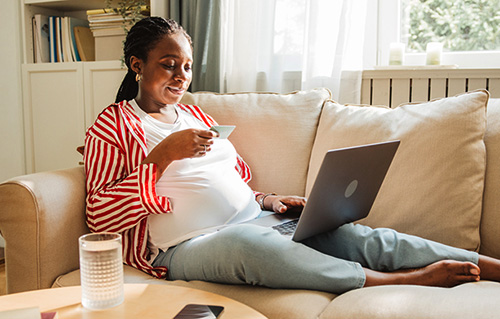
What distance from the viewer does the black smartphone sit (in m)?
0.84

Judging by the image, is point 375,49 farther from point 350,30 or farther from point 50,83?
point 50,83

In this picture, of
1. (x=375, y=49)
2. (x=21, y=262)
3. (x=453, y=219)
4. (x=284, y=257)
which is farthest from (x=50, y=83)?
(x=453, y=219)

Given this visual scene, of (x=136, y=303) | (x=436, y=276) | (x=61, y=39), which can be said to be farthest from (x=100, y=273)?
(x=61, y=39)

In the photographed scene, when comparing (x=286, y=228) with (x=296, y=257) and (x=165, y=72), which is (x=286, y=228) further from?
(x=165, y=72)

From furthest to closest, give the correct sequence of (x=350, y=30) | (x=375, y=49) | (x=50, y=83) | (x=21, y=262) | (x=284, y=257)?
(x=50, y=83), (x=375, y=49), (x=350, y=30), (x=21, y=262), (x=284, y=257)

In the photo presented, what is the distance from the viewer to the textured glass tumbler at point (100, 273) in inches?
34.8

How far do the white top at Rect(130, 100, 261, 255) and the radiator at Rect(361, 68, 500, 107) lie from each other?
0.87 meters

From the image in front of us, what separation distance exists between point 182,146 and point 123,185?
197 mm

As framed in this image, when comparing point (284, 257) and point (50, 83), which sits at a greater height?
point (50, 83)

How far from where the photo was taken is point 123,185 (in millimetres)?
1322

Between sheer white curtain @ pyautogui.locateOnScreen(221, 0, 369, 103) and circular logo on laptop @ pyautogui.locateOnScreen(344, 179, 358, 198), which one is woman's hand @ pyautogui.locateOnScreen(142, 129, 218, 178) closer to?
circular logo on laptop @ pyautogui.locateOnScreen(344, 179, 358, 198)

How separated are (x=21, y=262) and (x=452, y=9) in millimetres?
1985

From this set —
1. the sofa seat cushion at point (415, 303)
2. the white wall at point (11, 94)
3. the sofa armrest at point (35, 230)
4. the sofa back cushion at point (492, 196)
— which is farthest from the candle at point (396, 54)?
the white wall at point (11, 94)

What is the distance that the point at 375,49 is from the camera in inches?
87.3
